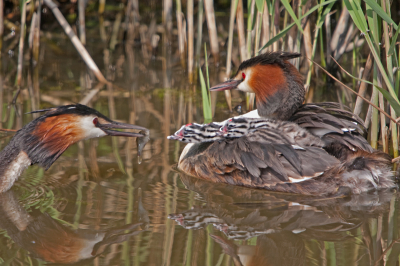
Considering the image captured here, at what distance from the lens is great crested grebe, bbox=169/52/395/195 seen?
13.0ft

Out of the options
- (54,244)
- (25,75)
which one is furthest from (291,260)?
(25,75)

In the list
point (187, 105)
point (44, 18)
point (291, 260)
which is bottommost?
point (291, 260)

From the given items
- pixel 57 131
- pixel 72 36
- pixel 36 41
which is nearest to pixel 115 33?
pixel 36 41

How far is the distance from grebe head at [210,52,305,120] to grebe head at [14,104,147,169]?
4.21 feet

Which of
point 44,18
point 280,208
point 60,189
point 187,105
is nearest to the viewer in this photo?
point 280,208

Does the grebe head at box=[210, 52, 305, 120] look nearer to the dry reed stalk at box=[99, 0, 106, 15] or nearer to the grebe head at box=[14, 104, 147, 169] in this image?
the grebe head at box=[14, 104, 147, 169]

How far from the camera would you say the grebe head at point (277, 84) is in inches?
178

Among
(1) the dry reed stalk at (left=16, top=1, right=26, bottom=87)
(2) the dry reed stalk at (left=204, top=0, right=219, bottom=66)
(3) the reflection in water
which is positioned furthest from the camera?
(2) the dry reed stalk at (left=204, top=0, right=219, bottom=66)

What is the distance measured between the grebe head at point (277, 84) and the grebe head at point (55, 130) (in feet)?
4.21

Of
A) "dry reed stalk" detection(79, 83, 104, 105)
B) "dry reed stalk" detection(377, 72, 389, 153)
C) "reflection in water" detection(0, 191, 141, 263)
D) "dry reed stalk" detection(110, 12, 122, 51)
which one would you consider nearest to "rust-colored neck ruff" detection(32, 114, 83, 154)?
"reflection in water" detection(0, 191, 141, 263)

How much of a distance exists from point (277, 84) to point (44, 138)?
2.00 meters

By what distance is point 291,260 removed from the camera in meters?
3.09

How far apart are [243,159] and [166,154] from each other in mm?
990

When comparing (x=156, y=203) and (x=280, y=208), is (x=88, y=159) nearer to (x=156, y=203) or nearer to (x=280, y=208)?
(x=156, y=203)
